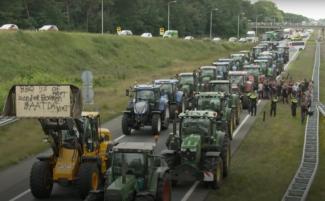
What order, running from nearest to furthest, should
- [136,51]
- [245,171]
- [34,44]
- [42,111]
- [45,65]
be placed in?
[42,111]
[245,171]
[45,65]
[34,44]
[136,51]

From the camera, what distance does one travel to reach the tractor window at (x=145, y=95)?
96.4ft

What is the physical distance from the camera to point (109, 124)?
32750mm

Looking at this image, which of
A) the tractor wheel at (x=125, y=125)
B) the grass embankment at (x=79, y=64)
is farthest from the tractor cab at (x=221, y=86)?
the grass embankment at (x=79, y=64)

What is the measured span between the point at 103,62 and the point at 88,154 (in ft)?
156

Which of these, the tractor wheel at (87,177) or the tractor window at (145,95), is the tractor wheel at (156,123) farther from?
the tractor wheel at (87,177)

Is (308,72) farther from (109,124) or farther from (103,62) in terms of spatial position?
(109,124)

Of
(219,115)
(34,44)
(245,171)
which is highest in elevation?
(34,44)

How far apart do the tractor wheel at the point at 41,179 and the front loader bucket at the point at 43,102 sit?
172cm

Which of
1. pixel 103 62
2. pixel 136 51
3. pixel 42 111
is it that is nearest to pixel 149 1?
pixel 136 51

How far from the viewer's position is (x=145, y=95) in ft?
96.7

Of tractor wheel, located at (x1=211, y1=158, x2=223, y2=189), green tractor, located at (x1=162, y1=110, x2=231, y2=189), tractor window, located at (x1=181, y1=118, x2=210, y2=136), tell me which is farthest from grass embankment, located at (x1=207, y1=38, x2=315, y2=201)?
tractor window, located at (x1=181, y1=118, x2=210, y2=136)

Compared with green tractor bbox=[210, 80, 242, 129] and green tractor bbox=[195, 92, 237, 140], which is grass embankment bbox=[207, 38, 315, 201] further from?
green tractor bbox=[195, 92, 237, 140]

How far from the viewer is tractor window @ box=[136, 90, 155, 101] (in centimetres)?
2939

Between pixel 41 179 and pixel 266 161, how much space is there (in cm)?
923
